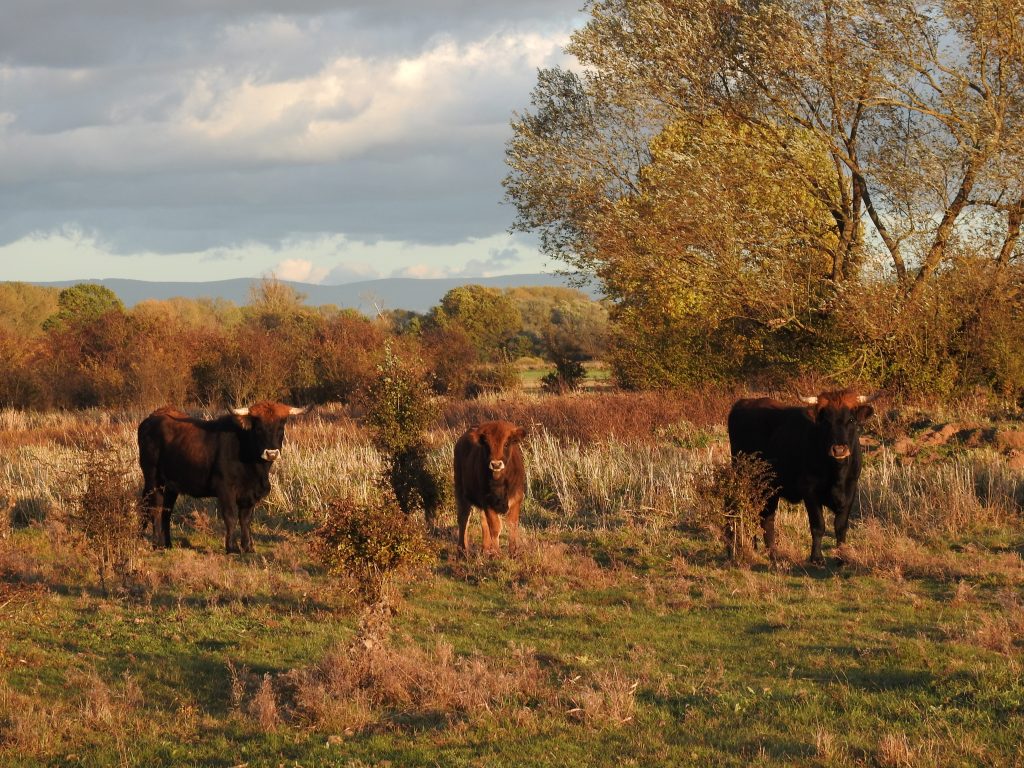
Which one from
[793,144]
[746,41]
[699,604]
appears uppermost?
[746,41]

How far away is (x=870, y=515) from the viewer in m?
14.4

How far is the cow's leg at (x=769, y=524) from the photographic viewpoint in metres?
12.4

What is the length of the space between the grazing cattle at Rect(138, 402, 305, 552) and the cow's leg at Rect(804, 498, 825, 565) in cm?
659

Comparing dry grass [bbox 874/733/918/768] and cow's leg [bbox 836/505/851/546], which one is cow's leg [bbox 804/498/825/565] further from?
dry grass [bbox 874/733/918/768]

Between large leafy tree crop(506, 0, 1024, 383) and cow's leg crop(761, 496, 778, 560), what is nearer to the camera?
cow's leg crop(761, 496, 778, 560)

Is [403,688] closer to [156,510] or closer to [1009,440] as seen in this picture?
[156,510]

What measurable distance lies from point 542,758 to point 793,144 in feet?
71.9

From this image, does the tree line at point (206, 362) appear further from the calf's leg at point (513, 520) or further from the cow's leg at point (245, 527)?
the calf's leg at point (513, 520)

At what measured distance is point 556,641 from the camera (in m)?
9.26

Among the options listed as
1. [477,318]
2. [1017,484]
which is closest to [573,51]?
[1017,484]

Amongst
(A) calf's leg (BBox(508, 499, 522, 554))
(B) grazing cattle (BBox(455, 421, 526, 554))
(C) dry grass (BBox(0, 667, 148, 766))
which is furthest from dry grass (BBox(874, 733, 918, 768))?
(A) calf's leg (BBox(508, 499, 522, 554))

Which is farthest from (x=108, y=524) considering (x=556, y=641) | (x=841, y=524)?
(x=841, y=524)

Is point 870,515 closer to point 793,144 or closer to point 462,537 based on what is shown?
point 462,537

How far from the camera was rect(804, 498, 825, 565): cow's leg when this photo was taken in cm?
1198
